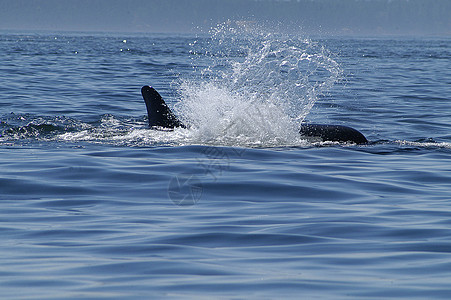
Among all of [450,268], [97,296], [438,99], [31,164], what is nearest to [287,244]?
[450,268]

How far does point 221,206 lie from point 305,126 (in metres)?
5.69

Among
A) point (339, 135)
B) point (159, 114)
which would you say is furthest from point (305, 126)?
point (159, 114)

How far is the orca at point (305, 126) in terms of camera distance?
13.7 m

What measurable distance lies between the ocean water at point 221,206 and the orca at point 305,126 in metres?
0.22

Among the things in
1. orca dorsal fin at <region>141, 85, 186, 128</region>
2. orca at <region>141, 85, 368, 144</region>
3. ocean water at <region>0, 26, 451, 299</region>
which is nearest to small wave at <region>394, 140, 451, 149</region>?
ocean water at <region>0, 26, 451, 299</region>

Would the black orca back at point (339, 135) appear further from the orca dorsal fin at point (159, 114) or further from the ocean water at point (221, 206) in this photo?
the orca dorsal fin at point (159, 114)

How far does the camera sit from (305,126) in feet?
46.4

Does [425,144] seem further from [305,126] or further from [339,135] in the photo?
[305,126]

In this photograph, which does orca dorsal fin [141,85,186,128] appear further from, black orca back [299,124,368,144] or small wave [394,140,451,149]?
small wave [394,140,451,149]

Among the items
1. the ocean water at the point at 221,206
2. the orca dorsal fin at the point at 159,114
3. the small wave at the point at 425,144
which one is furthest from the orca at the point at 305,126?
the small wave at the point at 425,144

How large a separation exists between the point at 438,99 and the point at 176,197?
635 inches

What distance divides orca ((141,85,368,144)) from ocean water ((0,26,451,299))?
22 centimetres

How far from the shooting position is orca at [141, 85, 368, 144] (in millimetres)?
13703

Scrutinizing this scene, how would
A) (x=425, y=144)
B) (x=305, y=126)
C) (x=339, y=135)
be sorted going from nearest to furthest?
(x=339, y=135) < (x=425, y=144) < (x=305, y=126)
